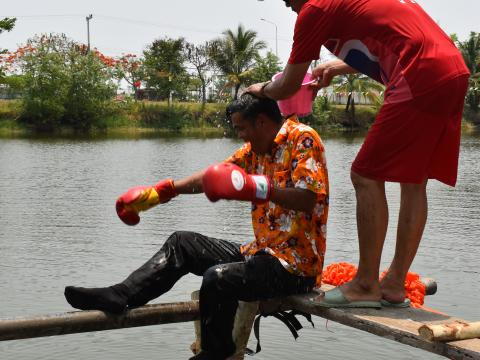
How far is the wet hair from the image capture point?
15.4 feet

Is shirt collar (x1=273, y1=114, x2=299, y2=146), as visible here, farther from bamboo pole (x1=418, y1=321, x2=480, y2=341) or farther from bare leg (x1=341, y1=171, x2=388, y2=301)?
bamboo pole (x1=418, y1=321, x2=480, y2=341)

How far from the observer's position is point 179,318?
16.5 ft

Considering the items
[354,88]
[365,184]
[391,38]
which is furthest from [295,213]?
[354,88]

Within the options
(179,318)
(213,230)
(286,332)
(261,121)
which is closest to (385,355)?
(286,332)

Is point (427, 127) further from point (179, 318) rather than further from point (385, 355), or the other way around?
point (385, 355)

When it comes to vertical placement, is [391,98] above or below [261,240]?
above

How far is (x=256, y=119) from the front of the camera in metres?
4.71

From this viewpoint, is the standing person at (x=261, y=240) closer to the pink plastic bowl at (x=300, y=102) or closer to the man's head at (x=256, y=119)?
the man's head at (x=256, y=119)

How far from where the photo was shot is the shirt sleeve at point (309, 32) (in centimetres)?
441

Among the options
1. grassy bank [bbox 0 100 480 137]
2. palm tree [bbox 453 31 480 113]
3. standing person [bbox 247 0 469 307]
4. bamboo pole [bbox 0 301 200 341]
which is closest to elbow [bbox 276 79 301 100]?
standing person [bbox 247 0 469 307]

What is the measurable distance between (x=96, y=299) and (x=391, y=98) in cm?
187

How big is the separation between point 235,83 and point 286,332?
194ft

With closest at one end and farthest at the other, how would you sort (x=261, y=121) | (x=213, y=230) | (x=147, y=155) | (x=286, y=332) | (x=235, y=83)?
1. (x=261, y=121)
2. (x=286, y=332)
3. (x=213, y=230)
4. (x=147, y=155)
5. (x=235, y=83)

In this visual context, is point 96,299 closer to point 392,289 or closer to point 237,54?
point 392,289
